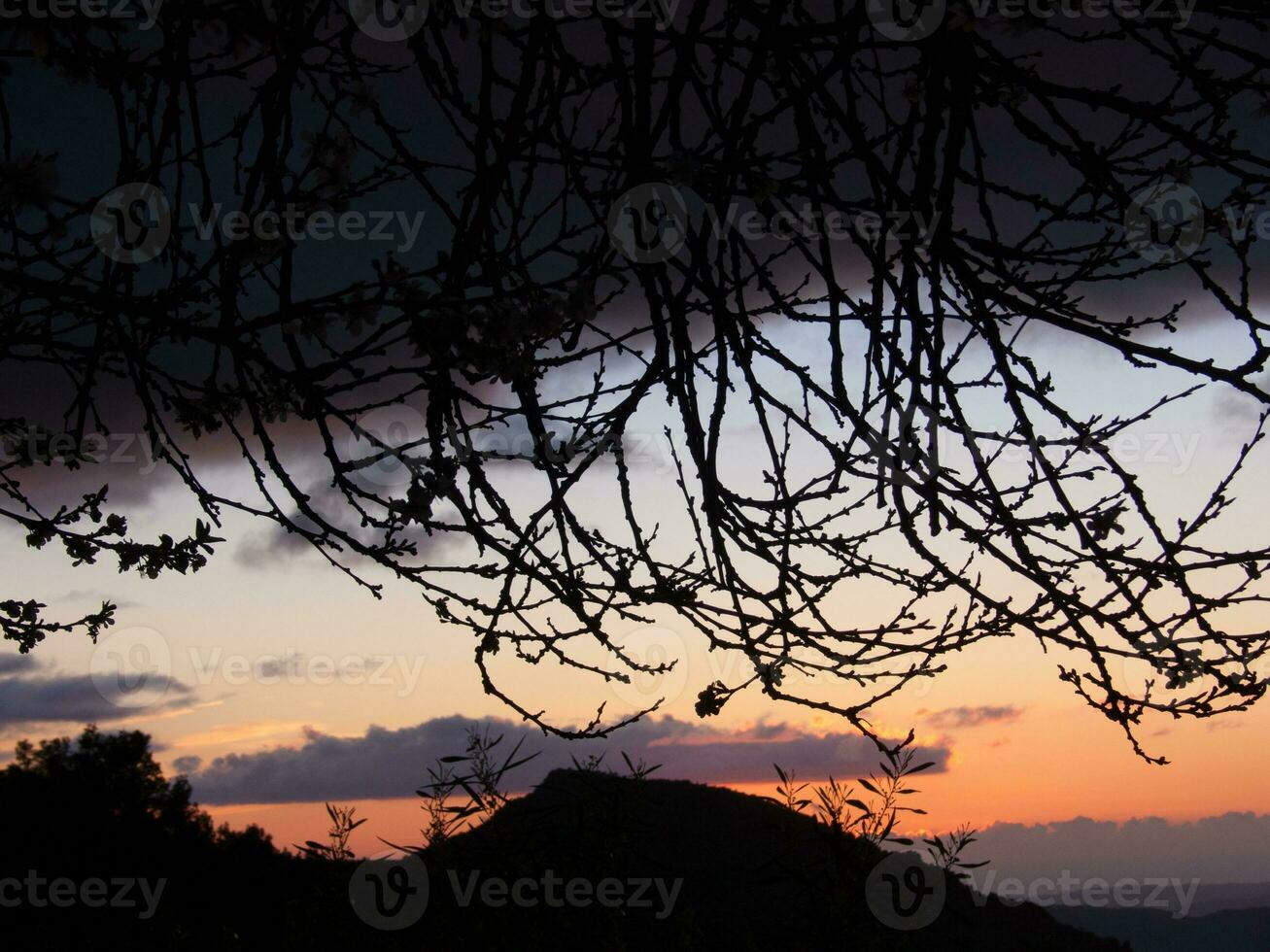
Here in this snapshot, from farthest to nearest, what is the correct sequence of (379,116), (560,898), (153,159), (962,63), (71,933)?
(71,933)
(560,898)
(379,116)
(153,159)
(962,63)

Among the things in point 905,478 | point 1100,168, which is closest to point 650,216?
point 905,478

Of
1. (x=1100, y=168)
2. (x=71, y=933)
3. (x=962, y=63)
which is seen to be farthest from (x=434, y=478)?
(x=71, y=933)

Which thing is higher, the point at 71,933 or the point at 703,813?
the point at 703,813

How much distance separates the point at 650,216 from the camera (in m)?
2.70

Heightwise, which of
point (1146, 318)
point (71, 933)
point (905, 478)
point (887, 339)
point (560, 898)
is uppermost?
point (1146, 318)

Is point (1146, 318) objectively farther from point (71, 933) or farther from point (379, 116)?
point (71, 933)

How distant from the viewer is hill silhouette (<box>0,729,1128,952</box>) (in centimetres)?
416

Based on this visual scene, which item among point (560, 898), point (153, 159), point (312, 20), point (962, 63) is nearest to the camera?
point (962, 63)

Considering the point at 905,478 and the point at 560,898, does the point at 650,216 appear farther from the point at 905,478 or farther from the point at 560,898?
the point at 560,898

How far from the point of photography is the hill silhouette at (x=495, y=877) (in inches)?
164

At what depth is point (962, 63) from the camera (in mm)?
2461

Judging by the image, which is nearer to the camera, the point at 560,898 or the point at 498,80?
the point at 498,80

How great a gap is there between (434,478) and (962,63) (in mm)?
1616

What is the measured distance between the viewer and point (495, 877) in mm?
4422
